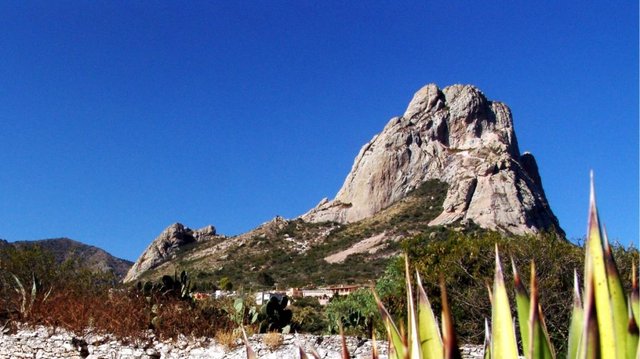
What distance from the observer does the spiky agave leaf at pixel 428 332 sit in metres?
1.37

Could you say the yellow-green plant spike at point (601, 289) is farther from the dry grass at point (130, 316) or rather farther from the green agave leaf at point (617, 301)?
the dry grass at point (130, 316)

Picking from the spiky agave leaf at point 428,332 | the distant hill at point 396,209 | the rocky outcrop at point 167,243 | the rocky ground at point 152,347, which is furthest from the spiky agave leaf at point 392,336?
the rocky outcrop at point 167,243

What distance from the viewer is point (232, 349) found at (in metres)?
7.84

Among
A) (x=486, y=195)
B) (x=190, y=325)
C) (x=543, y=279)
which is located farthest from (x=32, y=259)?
(x=486, y=195)

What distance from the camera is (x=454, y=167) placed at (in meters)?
68.9

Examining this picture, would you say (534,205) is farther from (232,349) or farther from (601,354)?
(601,354)

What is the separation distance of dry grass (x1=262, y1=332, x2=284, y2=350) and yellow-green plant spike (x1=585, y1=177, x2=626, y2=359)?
7.03 meters

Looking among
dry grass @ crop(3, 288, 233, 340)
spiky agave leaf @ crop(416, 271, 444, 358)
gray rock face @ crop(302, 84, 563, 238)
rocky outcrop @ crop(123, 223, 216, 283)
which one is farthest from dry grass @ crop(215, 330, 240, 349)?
rocky outcrop @ crop(123, 223, 216, 283)

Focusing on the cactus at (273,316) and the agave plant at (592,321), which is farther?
the cactus at (273,316)

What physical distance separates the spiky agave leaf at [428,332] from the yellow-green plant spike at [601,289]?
16.3 inches

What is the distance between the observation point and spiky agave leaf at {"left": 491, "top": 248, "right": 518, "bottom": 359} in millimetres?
1205

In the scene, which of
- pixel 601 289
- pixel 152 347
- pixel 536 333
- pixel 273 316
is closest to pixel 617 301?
pixel 601 289

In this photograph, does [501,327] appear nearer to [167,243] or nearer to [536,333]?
[536,333]

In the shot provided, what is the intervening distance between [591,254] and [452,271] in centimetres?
1296
